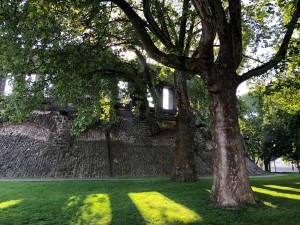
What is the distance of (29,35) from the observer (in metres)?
9.12

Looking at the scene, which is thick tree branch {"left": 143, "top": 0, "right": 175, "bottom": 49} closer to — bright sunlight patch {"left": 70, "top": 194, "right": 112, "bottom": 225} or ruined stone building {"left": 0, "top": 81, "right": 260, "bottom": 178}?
bright sunlight patch {"left": 70, "top": 194, "right": 112, "bottom": 225}

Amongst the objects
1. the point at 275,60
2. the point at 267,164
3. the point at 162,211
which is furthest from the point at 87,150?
the point at 267,164

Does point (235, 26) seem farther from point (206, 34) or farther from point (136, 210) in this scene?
point (136, 210)

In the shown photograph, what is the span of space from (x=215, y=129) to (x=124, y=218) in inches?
140

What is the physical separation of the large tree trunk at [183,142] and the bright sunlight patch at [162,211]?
5.19 metres

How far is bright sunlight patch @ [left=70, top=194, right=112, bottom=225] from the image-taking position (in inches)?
231

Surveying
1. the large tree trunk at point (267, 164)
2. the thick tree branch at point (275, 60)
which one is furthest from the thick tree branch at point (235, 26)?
the large tree trunk at point (267, 164)

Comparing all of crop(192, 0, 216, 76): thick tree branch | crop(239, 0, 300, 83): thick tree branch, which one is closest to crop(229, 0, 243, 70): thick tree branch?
crop(239, 0, 300, 83): thick tree branch

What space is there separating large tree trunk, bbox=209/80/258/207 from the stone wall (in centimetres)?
1216

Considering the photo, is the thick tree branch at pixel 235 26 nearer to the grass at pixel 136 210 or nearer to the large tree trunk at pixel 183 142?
the grass at pixel 136 210

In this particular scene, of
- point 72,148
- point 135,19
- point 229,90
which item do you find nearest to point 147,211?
point 229,90

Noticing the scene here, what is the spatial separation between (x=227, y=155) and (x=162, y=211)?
7.68 ft

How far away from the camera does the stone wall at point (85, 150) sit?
57.6ft

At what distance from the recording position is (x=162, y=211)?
6688 mm
